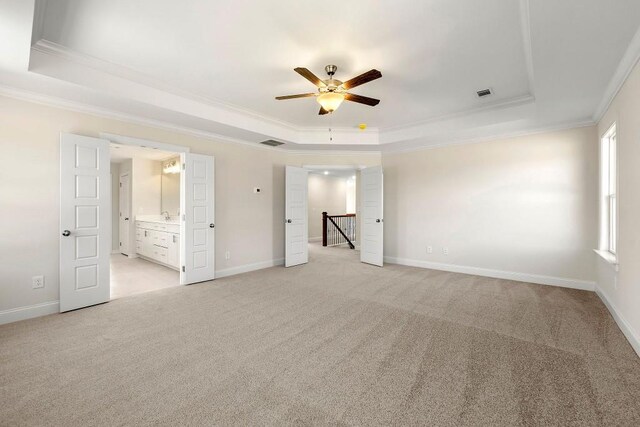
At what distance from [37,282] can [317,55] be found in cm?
406

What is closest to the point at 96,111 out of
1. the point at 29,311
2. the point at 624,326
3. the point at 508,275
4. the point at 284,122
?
the point at 29,311

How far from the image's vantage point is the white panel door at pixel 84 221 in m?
3.36

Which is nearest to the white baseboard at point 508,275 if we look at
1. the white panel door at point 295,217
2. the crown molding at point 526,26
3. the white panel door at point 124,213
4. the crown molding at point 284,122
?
the white panel door at point 295,217

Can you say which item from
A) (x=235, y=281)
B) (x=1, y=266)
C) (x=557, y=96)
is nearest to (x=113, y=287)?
(x=1, y=266)

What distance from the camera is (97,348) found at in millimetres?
2484

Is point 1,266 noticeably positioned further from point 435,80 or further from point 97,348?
point 435,80

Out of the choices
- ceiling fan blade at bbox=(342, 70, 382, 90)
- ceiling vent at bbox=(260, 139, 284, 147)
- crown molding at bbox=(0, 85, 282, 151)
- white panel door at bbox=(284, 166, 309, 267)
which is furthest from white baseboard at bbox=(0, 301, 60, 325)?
ceiling fan blade at bbox=(342, 70, 382, 90)

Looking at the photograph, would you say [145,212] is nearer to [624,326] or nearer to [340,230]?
[340,230]

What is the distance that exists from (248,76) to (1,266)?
3420 millimetres

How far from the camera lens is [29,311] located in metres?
3.17

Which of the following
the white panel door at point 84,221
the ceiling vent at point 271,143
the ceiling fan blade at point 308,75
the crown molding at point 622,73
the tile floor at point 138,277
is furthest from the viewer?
the ceiling vent at point 271,143

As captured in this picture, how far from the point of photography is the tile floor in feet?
14.2

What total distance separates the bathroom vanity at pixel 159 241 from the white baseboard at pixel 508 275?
4.53 metres

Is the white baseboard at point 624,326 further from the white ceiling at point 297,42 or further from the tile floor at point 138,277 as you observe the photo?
the tile floor at point 138,277
